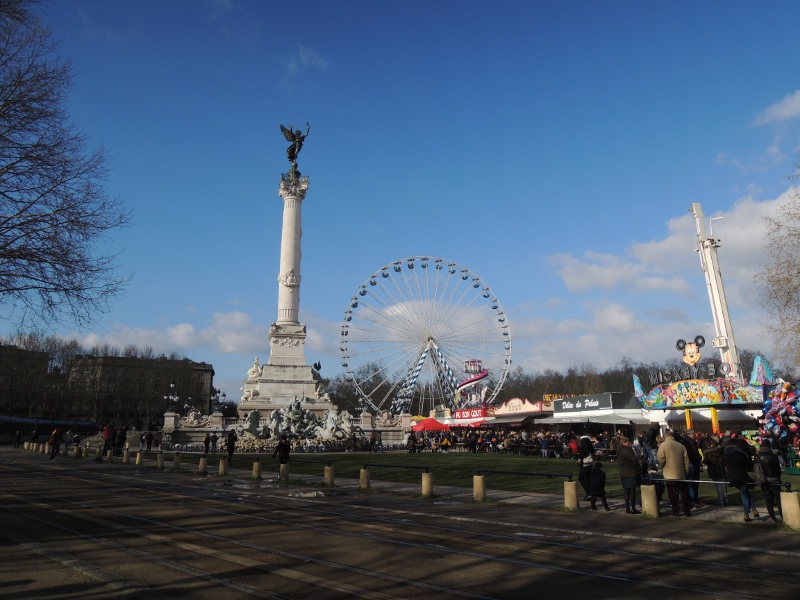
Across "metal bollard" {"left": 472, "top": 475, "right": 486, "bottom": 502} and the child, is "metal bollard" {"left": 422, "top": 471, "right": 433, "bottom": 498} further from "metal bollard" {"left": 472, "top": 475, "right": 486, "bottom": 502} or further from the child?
the child

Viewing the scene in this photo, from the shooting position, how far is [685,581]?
7.55 meters

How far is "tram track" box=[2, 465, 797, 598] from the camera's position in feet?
25.3

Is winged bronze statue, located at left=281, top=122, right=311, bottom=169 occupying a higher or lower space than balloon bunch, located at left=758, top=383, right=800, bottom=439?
higher

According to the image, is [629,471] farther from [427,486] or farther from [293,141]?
[293,141]

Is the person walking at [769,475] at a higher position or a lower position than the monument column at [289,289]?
lower

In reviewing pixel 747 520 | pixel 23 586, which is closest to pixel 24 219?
pixel 23 586

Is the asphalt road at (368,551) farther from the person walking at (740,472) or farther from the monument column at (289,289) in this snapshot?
the monument column at (289,289)

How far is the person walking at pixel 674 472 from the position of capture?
1291cm

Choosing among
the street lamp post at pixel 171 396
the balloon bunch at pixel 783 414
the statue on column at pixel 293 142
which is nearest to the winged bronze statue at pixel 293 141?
the statue on column at pixel 293 142

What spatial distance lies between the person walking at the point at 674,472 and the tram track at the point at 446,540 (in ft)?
9.57

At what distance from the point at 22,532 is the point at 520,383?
484 feet

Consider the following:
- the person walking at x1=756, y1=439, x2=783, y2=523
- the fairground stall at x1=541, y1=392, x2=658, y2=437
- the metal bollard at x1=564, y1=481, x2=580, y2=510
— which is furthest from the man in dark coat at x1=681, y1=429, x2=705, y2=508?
the fairground stall at x1=541, y1=392, x2=658, y2=437

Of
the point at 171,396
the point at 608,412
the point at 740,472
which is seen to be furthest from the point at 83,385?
the point at 740,472

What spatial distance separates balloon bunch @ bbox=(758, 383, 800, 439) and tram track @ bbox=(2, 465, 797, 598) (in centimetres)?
1622
